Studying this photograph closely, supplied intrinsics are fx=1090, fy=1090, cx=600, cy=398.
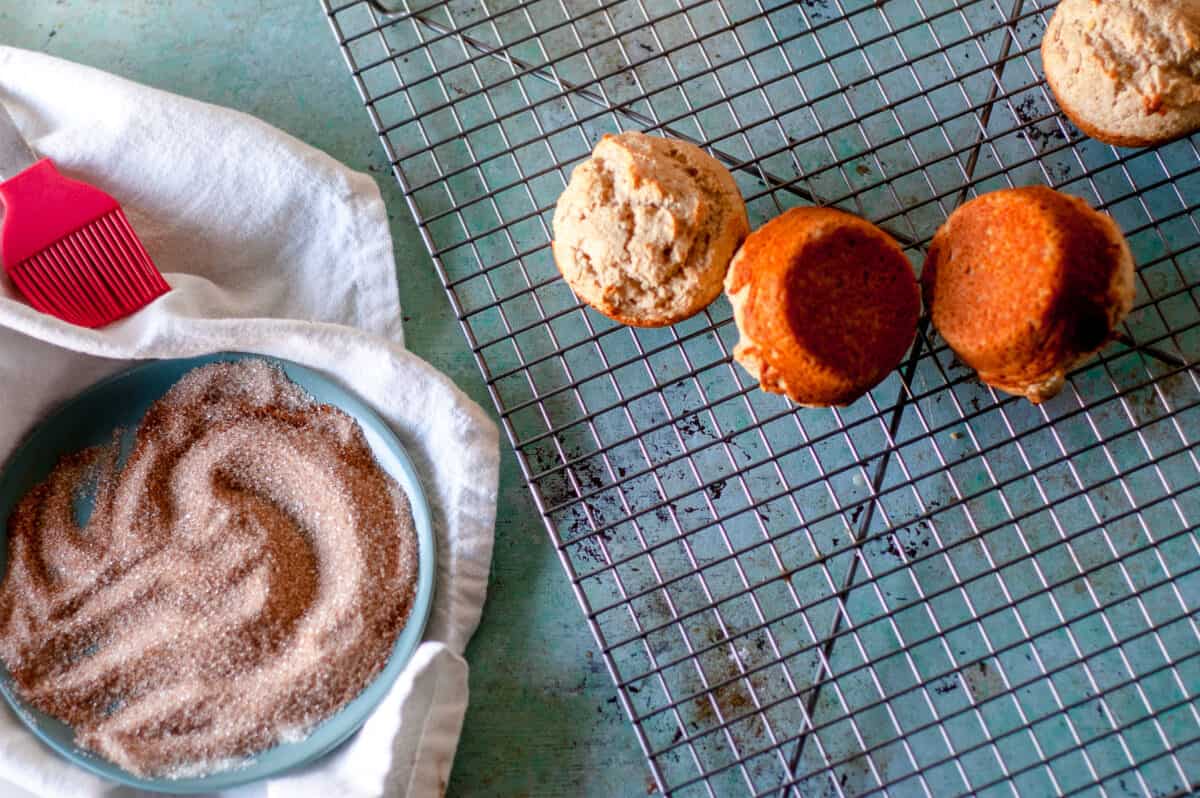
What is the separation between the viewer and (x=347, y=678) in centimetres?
199

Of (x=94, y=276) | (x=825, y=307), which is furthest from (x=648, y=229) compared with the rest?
(x=94, y=276)

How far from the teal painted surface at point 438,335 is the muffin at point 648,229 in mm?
515

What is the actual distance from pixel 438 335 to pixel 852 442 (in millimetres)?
859

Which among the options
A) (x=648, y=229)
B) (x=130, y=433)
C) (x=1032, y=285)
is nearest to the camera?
(x=1032, y=285)

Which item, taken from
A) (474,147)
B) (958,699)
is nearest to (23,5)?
(474,147)

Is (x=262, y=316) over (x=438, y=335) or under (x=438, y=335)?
over

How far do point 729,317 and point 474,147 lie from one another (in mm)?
638

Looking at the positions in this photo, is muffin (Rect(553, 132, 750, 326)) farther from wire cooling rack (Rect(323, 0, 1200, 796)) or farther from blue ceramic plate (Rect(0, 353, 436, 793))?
blue ceramic plate (Rect(0, 353, 436, 793))

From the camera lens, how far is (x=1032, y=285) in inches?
63.5

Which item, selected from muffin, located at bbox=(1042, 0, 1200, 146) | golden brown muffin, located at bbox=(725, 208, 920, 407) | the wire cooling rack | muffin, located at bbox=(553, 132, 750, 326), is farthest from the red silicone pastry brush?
muffin, located at bbox=(1042, 0, 1200, 146)

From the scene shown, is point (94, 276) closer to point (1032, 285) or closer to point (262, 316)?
point (262, 316)

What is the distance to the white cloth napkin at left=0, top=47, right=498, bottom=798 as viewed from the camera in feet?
6.52

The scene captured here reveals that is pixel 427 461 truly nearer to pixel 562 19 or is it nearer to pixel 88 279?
pixel 88 279

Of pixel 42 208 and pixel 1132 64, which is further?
pixel 42 208
